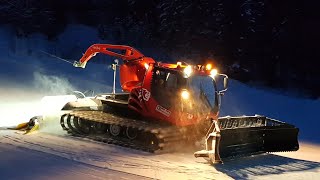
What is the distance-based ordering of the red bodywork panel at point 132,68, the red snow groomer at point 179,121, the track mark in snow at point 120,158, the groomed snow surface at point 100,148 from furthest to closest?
1. the red bodywork panel at point 132,68
2. the red snow groomer at point 179,121
3. the track mark in snow at point 120,158
4. the groomed snow surface at point 100,148

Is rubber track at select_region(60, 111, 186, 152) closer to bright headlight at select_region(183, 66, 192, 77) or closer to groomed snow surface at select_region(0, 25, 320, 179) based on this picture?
groomed snow surface at select_region(0, 25, 320, 179)

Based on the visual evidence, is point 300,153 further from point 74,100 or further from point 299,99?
point 299,99

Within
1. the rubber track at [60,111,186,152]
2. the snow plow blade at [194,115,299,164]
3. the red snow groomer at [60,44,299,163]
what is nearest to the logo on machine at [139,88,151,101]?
the red snow groomer at [60,44,299,163]

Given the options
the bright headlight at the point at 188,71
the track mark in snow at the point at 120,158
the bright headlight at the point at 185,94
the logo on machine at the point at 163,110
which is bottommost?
the track mark in snow at the point at 120,158

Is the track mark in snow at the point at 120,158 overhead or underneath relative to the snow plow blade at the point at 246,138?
underneath

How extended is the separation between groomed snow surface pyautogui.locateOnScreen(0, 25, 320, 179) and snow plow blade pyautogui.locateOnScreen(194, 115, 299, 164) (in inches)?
10.0

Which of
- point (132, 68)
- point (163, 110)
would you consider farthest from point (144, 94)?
point (132, 68)

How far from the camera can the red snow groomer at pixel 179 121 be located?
1255 centimetres

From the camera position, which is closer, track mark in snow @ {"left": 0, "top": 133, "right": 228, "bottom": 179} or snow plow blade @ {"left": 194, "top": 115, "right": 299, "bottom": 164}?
track mark in snow @ {"left": 0, "top": 133, "right": 228, "bottom": 179}

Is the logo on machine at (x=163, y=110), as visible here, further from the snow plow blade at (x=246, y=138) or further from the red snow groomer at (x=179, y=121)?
the snow plow blade at (x=246, y=138)

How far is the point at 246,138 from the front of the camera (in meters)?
12.5

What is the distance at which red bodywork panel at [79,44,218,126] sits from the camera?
42.5 feet

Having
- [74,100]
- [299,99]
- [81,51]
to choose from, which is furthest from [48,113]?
[81,51]

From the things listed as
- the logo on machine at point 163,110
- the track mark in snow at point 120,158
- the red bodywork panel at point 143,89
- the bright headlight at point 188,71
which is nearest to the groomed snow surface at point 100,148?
the track mark in snow at point 120,158
